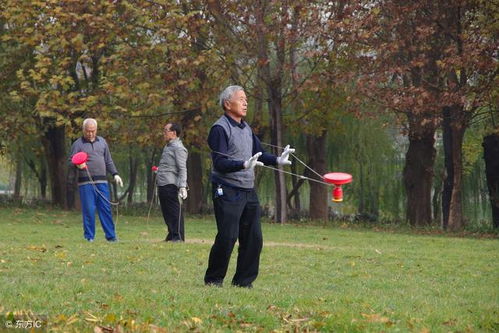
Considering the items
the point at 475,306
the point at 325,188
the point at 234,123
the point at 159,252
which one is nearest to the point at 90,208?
the point at 159,252

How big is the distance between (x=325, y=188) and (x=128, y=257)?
2307 centimetres

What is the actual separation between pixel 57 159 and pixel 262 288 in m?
32.3

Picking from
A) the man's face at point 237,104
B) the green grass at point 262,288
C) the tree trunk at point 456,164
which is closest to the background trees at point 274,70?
the tree trunk at point 456,164

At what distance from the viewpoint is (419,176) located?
35.3 m

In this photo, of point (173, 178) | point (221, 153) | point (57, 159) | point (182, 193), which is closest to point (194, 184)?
point (57, 159)

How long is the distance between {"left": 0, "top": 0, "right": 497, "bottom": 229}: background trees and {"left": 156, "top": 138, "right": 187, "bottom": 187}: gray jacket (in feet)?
35.2

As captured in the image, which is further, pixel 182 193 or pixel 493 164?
pixel 493 164

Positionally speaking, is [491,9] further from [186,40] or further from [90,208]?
[90,208]

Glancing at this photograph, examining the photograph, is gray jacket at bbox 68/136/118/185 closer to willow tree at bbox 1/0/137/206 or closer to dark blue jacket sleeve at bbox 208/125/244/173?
dark blue jacket sleeve at bbox 208/125/244/173

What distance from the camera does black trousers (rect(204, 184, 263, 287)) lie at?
1104cm

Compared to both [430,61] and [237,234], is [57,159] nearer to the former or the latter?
[430,61]

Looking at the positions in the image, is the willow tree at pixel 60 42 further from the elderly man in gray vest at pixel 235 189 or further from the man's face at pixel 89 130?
the elderly man in gray vest at pixel 235 189

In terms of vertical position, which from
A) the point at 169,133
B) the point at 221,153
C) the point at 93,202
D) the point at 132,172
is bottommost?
the point at 93,202

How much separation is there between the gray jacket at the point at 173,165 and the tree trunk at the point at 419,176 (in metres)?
17.1
